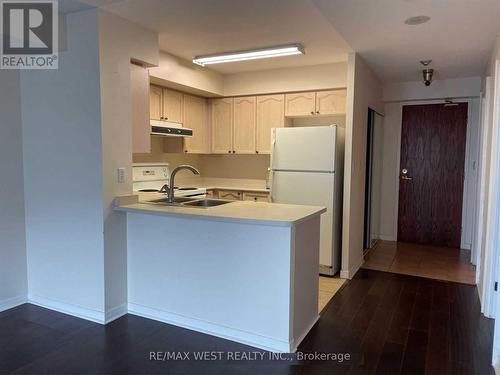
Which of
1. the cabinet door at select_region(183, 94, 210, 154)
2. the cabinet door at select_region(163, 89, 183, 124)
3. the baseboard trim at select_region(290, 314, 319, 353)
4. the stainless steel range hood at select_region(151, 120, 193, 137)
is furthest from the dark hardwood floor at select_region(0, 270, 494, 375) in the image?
the cabinet door at select_region(183, 94, 210, 154)

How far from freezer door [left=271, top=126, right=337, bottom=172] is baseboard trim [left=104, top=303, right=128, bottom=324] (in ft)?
7.19

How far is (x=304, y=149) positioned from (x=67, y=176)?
240 cm

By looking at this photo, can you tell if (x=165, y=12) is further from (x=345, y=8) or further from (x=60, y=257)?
(x=60, y=257)

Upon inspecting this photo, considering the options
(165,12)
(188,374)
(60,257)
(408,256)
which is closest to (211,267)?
(188,374)

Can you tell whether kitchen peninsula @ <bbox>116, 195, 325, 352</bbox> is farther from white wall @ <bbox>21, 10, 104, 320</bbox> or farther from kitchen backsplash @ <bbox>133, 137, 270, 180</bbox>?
kitchen backsplash @ <bbox>133, 137, 270, 180</bbox>

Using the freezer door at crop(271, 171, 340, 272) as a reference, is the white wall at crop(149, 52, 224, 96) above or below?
above

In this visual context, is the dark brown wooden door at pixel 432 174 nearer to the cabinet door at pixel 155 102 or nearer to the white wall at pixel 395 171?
the white wall at pixel 395 171

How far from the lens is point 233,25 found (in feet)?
10.1

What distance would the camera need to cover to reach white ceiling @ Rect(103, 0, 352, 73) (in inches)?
105

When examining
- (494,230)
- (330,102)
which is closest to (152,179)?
(330,102)

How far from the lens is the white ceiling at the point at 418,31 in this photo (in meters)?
2.59

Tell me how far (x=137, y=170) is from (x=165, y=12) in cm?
211

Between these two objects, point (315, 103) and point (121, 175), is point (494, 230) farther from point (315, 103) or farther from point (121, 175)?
point (121, 175)

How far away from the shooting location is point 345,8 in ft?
8.71
